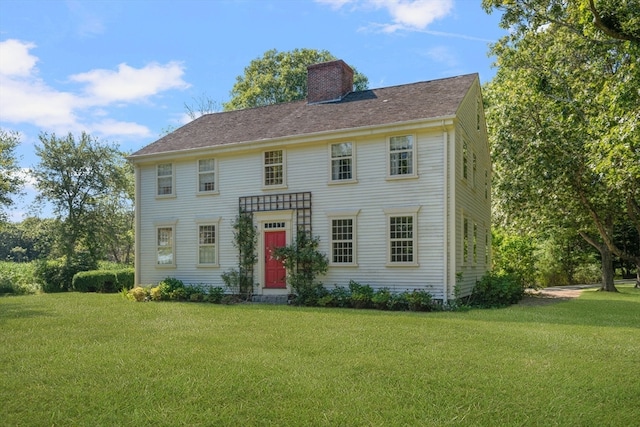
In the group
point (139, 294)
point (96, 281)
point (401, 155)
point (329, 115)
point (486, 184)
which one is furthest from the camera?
point (96, 281)

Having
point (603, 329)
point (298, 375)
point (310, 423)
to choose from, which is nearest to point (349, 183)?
point (603, 329)

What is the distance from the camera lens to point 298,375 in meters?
6.25

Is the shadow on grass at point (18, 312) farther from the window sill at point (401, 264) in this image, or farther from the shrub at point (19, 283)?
the window sill at point (401, 264)

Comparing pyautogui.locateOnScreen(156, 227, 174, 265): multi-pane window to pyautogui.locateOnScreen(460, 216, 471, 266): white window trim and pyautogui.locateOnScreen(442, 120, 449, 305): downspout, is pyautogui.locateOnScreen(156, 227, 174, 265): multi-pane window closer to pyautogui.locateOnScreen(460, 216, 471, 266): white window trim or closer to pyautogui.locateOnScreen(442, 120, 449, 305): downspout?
pyautogui.locateOnScreen(442, 120, 449, 305): downspout

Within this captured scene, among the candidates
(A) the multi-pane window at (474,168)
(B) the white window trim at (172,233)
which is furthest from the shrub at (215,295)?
(A) the multi-pane window at (474,168)

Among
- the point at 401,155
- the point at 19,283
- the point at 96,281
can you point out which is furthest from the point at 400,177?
the point at 19,283

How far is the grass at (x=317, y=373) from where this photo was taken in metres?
5.09

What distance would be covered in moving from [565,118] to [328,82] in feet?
27.2

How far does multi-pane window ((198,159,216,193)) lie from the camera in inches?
727

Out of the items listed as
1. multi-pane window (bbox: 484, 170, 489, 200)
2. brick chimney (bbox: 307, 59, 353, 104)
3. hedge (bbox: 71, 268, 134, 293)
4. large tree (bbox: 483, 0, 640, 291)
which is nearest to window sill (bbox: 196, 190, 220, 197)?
brick chimney (bbox: 307, 59, 353, 104)

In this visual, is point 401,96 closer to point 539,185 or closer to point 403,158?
point 403,158

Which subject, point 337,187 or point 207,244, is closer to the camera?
point 337,187

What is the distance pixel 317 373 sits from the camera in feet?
20.9

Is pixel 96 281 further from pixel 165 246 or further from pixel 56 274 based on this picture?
pixel 165 246
